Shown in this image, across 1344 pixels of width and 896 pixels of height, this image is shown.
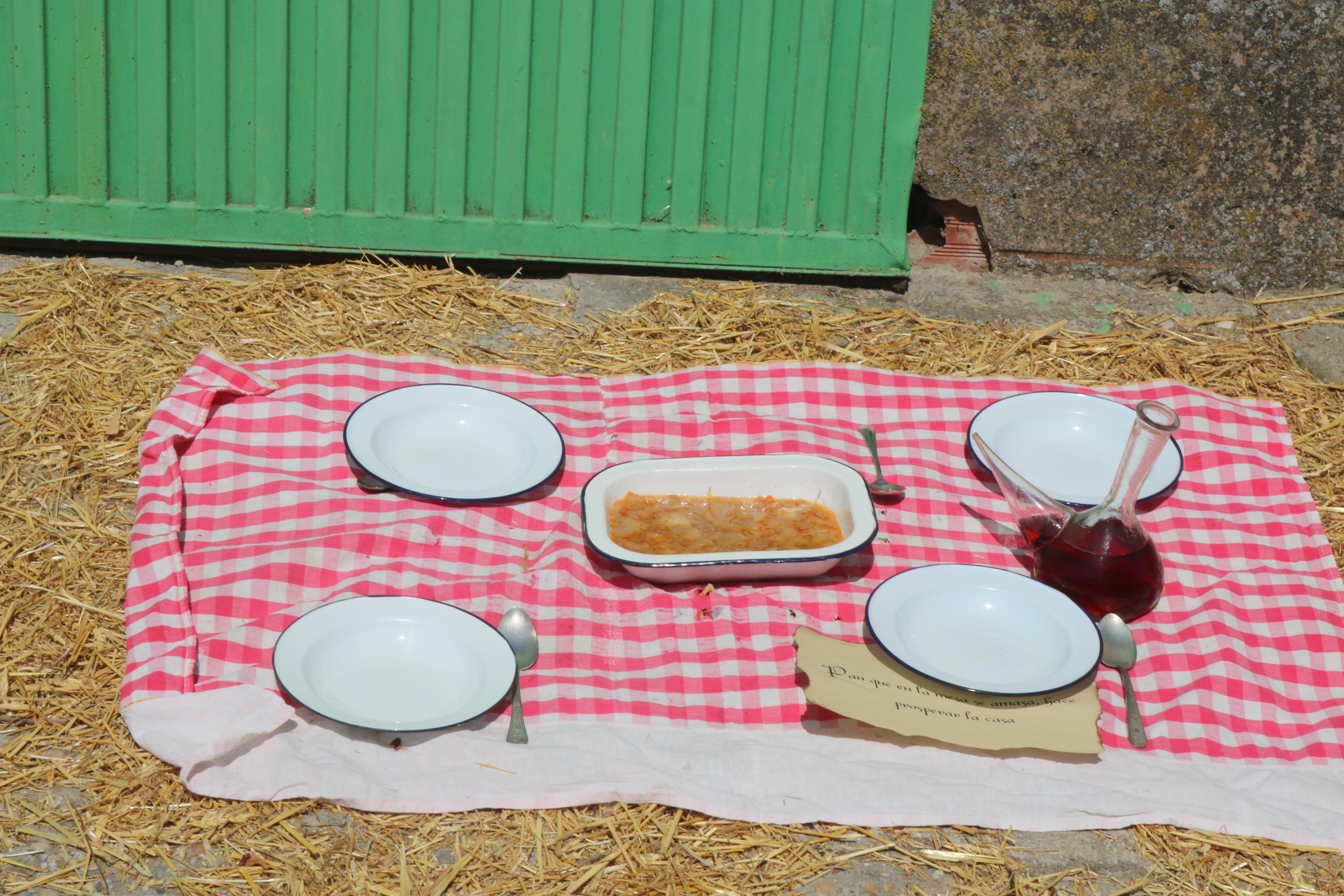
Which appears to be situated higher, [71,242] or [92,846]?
[71,242]

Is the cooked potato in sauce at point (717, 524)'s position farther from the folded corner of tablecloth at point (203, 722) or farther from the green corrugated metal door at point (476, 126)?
the green corrugated metal door at point (476, 126)

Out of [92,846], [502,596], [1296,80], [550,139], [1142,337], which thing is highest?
[1296,80]

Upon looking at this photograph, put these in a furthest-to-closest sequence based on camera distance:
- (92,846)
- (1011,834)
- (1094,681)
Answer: (1094,681) → (1011,834) → (92,846)

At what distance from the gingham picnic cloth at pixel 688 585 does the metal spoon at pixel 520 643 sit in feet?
0.08

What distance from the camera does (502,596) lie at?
6.68ft

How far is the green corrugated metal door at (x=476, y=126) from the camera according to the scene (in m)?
2.99

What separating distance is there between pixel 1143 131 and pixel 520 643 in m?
2.60

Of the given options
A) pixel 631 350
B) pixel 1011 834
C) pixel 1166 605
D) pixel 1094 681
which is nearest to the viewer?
pixel 1011 834

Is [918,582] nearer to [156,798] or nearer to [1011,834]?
[1011,834]

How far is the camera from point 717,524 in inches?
83.3

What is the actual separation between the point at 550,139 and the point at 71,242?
4.41 feet

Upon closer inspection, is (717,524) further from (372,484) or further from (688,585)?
(372,484)

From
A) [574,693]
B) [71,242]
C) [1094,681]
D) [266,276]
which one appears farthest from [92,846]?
[71,242]

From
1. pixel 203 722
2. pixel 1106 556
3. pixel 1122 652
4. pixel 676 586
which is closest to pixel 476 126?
pixel 676 586
